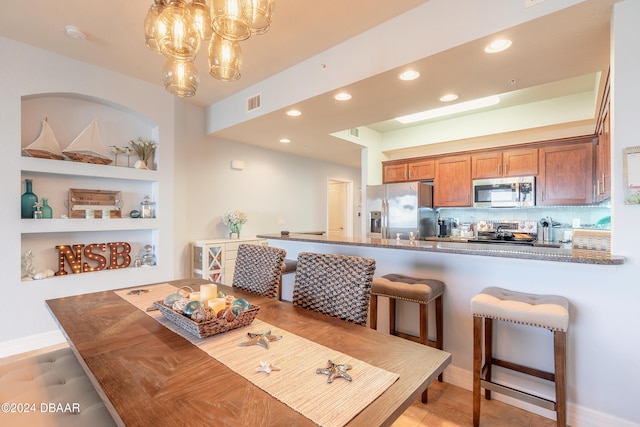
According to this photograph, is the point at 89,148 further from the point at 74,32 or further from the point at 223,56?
the point at 223,56

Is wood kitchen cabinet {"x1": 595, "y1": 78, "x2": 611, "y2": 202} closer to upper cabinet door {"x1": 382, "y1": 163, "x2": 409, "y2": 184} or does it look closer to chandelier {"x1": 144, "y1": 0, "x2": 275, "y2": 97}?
chandelier {"x1": 144, "y1": 0, "x2": 275, "y2": 97}

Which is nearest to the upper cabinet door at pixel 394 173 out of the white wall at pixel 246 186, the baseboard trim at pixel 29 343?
the white wall at pixel 246 186

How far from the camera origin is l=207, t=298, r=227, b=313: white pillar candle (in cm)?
135

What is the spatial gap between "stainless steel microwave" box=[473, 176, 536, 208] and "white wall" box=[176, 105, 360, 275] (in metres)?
3.02

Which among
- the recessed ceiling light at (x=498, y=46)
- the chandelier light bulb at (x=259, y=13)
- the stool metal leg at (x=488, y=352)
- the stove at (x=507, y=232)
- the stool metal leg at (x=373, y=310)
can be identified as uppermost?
the recessed ceiling light at (x=498, y=46)

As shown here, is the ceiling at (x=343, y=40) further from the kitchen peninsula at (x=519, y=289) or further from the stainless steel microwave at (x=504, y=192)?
the kitchen peninsula at (x=519, y=289)

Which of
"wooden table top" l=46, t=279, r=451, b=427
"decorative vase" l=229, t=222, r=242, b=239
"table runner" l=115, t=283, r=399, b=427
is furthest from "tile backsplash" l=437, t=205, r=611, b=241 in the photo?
"table runner" l=115, t=283, r=399, b=427

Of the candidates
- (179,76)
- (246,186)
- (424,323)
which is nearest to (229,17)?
(179,76)

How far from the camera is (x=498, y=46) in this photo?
78.8 inches

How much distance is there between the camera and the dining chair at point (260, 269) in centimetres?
191

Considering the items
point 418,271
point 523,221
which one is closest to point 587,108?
point 523,221

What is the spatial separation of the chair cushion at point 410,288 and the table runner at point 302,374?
1.05 metres

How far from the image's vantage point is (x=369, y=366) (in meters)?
1.00

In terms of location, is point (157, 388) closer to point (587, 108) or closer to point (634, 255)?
point (634, 255)
